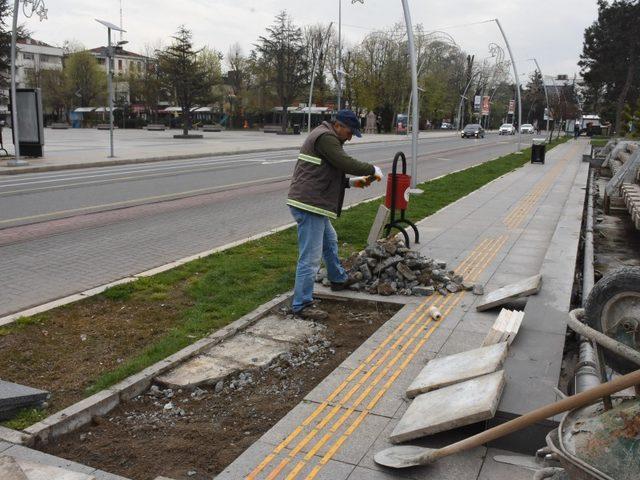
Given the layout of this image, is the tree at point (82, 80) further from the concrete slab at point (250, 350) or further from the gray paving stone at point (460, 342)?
the gray paving stone at point (460, 342)

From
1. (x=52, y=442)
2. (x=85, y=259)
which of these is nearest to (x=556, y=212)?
(x=85, y=259)

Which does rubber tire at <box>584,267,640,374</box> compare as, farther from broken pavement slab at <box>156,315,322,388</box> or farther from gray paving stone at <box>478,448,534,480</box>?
broken pavement slab at <box>156,315,322,388</box>

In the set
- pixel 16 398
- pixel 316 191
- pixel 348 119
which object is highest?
pixel 348 119

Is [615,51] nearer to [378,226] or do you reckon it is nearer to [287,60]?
[287,60]

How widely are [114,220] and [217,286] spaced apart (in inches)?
203

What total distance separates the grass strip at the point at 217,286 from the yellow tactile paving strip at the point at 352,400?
1453mm

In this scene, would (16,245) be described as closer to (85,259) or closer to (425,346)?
(85,259)

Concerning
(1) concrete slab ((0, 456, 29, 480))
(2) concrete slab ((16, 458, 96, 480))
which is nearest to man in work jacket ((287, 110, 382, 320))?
(2) concrete slab ((16, 458, 96, 480))

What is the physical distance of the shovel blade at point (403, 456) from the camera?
3.14m

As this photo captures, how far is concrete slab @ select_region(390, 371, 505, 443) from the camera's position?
3.34 m

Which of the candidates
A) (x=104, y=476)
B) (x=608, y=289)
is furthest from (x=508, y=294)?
(x=104, y=476)

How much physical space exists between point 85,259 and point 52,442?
4.75 meters

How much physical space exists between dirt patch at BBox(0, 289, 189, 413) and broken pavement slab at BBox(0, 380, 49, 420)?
0.10 metres

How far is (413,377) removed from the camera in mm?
4270
